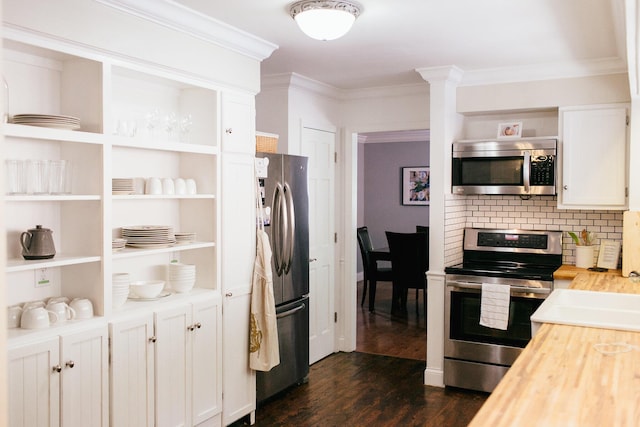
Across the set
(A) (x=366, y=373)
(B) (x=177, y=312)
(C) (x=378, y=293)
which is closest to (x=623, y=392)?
(B) (x=177, y=312)

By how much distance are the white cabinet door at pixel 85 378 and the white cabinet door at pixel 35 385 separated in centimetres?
4

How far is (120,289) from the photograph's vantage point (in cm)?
303

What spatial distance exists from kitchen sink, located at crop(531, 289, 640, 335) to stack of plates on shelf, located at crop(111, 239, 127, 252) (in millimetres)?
2047

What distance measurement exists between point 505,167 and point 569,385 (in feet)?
9.37

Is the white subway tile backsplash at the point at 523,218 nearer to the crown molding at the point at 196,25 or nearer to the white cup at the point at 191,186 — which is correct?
the crown molding at the point at 196,25

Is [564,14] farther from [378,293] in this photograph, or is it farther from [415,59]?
[378,293]

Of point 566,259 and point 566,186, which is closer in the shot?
point 566,186

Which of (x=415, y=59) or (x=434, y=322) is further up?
(x=415, y=59)

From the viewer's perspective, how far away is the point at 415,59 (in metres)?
4.21

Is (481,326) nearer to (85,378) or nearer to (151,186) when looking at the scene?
(151,186)

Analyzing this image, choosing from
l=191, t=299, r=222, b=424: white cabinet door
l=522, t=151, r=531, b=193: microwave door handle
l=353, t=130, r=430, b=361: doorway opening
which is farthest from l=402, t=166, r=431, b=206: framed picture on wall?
l=191, t=299, r=222, b=424: white cabinet door

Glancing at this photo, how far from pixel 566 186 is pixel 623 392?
2.79 metres

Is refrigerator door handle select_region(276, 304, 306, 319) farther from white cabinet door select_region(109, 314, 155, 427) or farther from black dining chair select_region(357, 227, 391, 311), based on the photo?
black dining chair select_region(357, 227, 391, 311)

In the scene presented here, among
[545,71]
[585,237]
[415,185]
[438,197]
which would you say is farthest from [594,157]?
[415,185]
